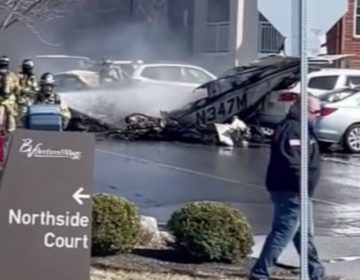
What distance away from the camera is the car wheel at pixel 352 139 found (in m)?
22.9

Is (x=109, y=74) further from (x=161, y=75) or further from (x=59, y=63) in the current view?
(x=59, y=63)

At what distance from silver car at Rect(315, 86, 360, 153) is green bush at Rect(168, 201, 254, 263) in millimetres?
13456

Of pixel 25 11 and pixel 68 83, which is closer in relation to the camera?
pixel 68 83

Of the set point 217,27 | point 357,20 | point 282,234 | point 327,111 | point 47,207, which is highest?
point 357,20

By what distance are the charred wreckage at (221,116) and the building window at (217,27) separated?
12.5 metres

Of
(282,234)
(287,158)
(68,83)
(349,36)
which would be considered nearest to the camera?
(287,158)

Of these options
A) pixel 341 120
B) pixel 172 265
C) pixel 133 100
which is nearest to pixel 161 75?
pixel 133 100

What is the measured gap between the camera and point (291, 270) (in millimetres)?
9453

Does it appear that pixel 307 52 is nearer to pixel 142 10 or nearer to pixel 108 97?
pixel 108 97

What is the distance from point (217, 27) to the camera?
126 feet

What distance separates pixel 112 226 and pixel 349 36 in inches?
1066

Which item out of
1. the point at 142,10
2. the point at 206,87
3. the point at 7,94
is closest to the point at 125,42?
the point at 142,10

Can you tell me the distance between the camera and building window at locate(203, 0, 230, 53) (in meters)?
38.1

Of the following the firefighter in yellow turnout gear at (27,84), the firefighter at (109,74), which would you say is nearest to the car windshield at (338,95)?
the firefighter in yellow turnout gear at (27,84)
